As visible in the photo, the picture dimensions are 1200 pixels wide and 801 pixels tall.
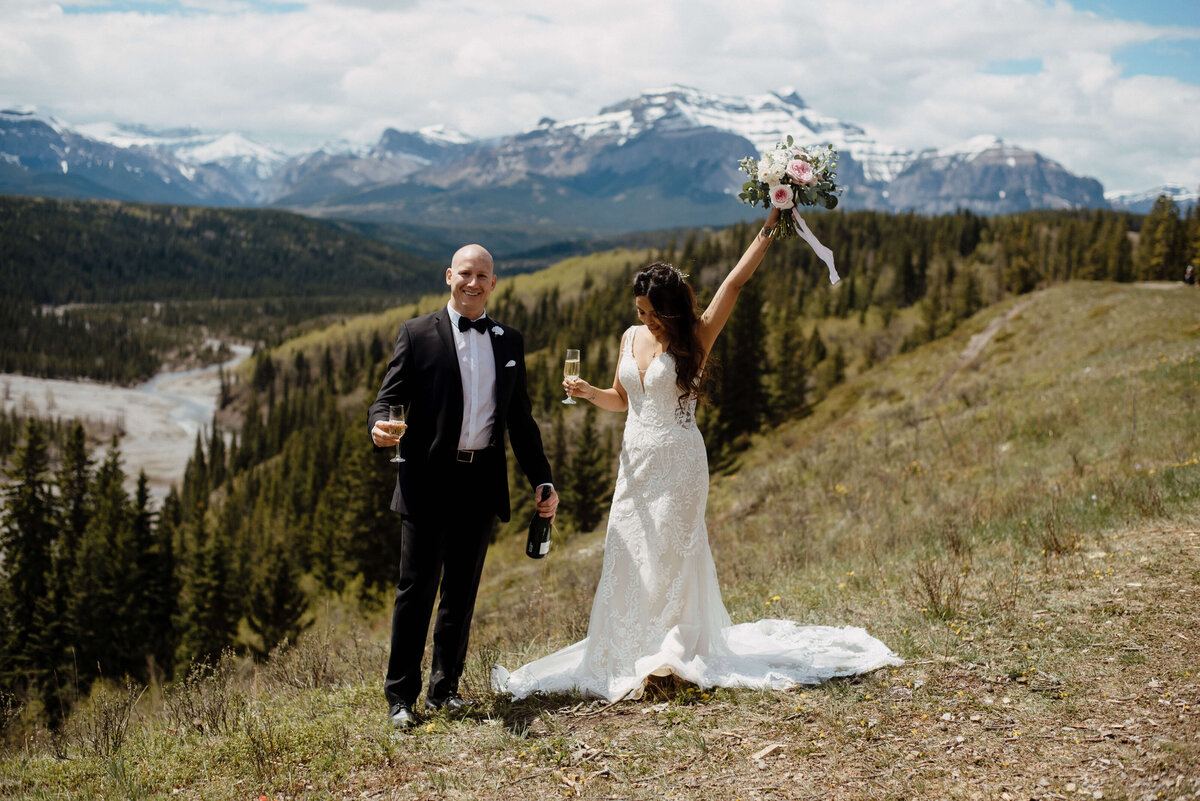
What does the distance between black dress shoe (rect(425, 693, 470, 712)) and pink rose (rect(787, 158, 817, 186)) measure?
4.84 metres

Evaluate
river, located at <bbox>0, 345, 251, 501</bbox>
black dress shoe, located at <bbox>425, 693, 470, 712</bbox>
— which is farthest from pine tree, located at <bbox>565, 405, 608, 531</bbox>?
river, located at <bbox>0, 345, 251, 501</bbox>

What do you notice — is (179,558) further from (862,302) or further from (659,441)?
(862,302)

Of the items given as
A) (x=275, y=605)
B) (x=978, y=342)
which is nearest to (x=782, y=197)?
(x=978, y=342)

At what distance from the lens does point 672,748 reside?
521 cm

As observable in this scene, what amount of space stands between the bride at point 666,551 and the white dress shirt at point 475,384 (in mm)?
841

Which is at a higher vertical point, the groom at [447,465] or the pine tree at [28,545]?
the groom at [447,465]

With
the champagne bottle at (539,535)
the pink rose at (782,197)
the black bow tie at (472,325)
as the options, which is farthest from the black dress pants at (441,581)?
the pink rose at (782,197)

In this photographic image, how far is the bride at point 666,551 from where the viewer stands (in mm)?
6051

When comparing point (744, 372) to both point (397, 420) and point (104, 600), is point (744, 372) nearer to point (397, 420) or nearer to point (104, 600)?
point (104, 600)

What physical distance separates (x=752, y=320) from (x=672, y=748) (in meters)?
49.1

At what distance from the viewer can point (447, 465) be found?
581cm

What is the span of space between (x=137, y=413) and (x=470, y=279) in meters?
198

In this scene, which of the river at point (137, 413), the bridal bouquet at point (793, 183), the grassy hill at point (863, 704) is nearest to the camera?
the grassy hill at point (863, 704)

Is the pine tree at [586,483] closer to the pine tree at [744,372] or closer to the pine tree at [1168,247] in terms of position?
the pine tree at [744,372]
